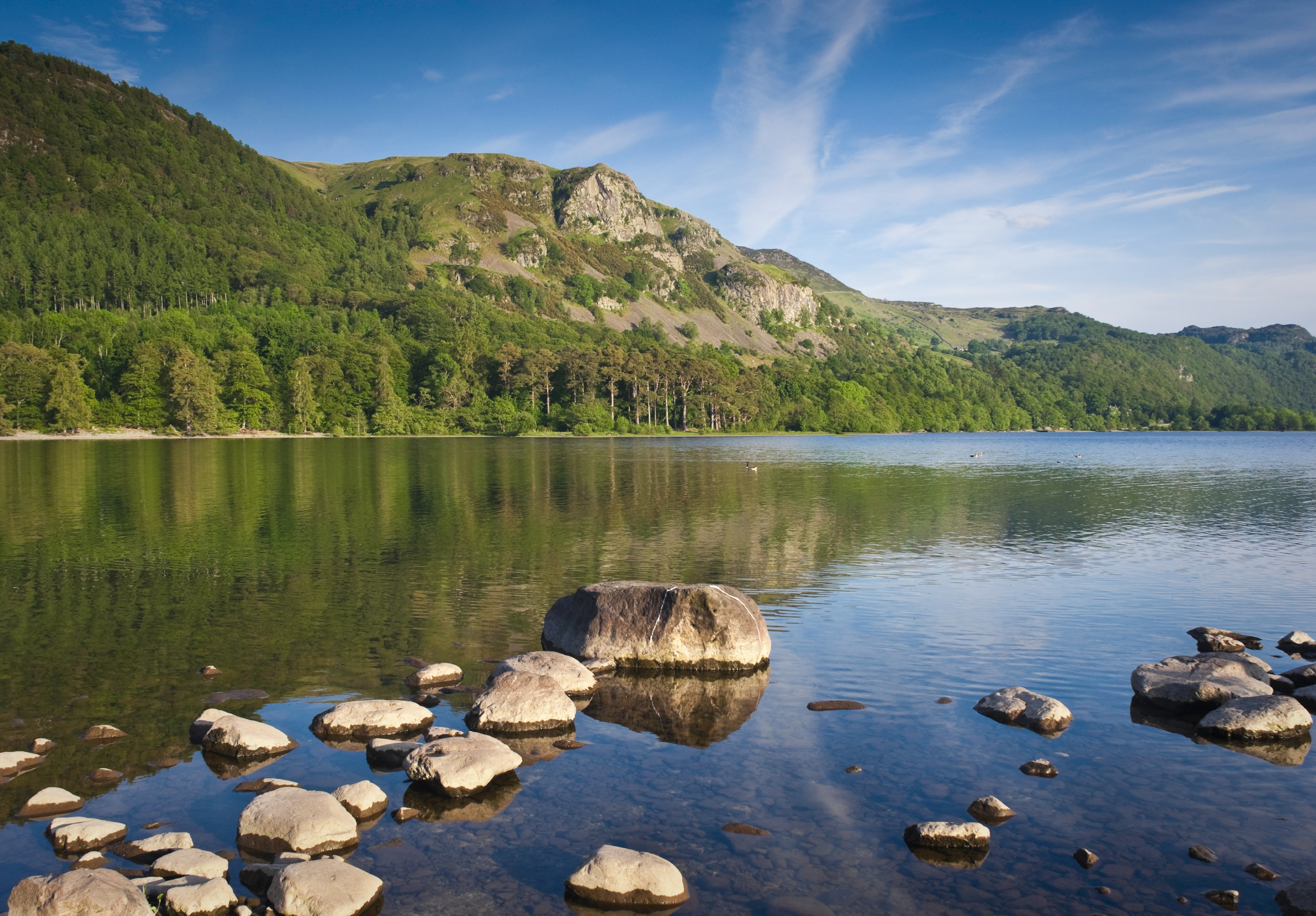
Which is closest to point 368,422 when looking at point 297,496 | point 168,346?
point 168,346

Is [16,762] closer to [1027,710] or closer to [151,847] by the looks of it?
[151,847]

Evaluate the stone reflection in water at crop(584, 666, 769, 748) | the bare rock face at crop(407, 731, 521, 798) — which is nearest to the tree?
the stone reflection in water at crop(584, 666, 769, 748)

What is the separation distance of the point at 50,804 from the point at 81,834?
1.47m

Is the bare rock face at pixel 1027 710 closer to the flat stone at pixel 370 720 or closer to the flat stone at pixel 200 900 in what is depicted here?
the flat stone at pixel 370 720

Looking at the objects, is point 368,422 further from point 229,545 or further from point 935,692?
point 935,692

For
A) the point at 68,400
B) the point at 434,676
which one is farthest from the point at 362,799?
the point at 68,400

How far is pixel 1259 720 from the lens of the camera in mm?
14711

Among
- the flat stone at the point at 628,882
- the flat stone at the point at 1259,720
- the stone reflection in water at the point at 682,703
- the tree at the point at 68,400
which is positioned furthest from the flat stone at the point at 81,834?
the tree at the point at 68,400

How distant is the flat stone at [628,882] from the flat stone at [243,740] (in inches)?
262

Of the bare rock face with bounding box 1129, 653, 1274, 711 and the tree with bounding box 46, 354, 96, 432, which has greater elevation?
the tree with bounding box 46, 354, 96, 432

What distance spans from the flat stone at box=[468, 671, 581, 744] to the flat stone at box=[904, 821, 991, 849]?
6.87m

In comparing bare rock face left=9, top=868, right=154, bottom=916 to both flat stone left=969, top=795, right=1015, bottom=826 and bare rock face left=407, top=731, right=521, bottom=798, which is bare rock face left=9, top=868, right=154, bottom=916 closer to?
bare rock face left=407, top=731, right=521, bottom=798

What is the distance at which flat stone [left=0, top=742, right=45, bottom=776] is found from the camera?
12305 millimetres

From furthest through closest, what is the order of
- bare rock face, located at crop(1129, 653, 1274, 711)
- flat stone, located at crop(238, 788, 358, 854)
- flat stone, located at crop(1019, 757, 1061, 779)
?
bare rock face, located at crop(1129, 653, 1274, 711) → flat stone, located at crop(1019, 757, 1061, 779) → flat stone, located at crop(238, 788, 358, 854)
